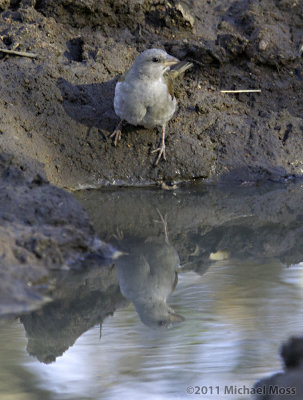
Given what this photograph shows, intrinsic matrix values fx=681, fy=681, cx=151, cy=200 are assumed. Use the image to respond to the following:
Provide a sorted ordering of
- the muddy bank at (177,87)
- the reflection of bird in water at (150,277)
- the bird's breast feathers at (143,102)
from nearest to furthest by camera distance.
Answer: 1. the reflection of bird in water at (150,277)
2. the bird's breast feathers at (143,102)
3. the muddy bank at (177,87)

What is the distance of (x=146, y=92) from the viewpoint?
6.73m

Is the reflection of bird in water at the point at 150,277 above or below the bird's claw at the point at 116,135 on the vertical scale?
above

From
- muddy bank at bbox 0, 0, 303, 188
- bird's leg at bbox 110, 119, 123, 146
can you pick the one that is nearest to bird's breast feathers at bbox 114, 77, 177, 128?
bird's leg at bbox 110, 119, 123, 146

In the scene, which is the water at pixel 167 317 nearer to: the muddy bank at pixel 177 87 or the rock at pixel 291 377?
the rock at pixel 291 377

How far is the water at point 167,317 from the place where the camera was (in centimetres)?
276

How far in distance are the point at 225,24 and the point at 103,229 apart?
4461mm

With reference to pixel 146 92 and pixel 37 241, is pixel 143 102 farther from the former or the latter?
pixel 37 241

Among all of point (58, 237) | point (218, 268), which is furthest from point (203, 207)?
point (58, 237)

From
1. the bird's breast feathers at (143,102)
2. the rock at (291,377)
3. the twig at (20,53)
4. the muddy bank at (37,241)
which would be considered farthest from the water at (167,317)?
the twig at (20,53)

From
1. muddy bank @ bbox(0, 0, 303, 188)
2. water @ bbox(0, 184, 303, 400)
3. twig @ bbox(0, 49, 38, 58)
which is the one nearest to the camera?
water @ bbox(0, 184, 303, 400)

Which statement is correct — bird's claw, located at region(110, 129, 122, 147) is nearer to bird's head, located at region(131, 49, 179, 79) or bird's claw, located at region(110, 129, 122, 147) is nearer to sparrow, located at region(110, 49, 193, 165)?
sparrow, located at region(110, 49, 193, 165)

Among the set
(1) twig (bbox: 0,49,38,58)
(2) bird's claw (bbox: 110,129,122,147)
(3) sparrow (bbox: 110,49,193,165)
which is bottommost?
(2) bird's claw (bbox: 110,129,122,147)

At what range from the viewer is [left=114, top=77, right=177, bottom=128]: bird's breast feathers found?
6.73 meters

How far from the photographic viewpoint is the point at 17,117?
7035 mm
